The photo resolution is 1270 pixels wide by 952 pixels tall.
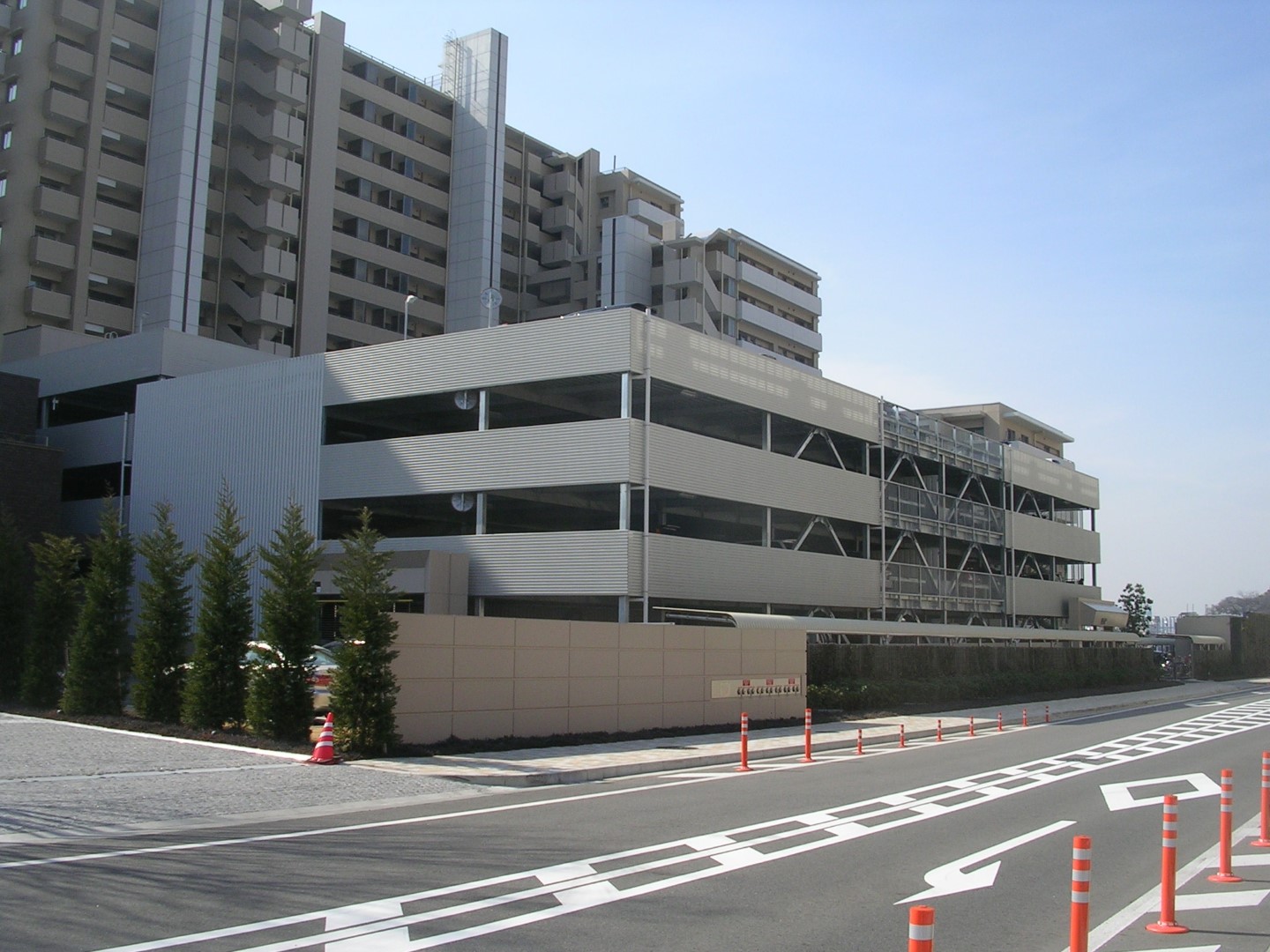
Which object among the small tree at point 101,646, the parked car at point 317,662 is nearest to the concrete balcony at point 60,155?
the small tree at point 101,646

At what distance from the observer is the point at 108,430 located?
4331 centimetres

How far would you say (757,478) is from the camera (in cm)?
3744

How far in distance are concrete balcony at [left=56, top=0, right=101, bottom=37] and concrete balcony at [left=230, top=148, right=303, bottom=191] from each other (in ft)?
27.9

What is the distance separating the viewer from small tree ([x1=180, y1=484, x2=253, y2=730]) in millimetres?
20828

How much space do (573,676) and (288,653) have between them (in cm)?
554

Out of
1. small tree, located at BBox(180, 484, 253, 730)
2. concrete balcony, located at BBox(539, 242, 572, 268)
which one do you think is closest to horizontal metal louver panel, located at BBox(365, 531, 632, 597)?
small tree, located at BBox(180, 484, 253, 730)

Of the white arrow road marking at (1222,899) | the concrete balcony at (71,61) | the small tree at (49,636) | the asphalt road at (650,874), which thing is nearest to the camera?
the asphalt road at (650,874)

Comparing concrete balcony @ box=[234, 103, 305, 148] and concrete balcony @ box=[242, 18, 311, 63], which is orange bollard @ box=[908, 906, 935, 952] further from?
concrete balcony @ box=[242, 18, 311, 63]

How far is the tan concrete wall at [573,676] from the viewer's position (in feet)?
65.0

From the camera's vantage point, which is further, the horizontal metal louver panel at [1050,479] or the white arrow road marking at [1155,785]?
the horizontal metal louver panel at [1050,479]

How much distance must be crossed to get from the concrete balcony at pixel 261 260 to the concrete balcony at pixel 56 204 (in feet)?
25.0

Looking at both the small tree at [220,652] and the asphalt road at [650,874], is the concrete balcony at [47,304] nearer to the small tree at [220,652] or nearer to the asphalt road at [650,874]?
the small tree at [220,652]

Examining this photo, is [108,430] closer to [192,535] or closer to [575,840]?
[192,535]

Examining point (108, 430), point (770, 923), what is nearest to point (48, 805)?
point (770, 923)
